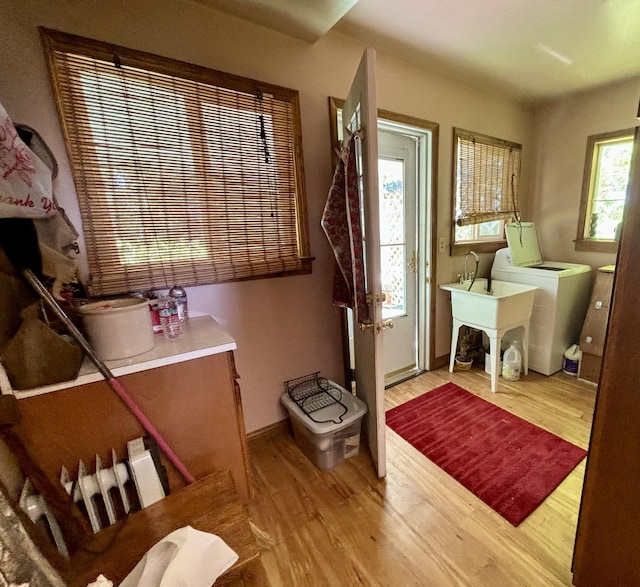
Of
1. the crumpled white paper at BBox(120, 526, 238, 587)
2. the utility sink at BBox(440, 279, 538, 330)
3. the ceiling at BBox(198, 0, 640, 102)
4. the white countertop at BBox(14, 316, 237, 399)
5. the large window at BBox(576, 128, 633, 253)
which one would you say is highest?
the ceiling at BBox(198, 0, 640, 102)

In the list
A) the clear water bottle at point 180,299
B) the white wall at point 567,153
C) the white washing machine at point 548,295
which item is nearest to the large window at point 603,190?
the white wall at point 567,153

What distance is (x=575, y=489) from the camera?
1440 mm

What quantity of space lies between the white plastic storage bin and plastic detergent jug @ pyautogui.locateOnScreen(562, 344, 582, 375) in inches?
79.9

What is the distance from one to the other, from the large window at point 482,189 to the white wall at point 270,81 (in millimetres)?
128

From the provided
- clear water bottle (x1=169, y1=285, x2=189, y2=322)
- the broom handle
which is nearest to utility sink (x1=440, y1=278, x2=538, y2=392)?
clear water bottle (x1=169, y1=285, x2=189, y2=322)

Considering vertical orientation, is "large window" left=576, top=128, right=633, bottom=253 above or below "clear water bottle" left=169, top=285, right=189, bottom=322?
above

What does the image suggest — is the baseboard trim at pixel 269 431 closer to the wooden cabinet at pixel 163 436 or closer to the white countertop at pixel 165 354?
the wooden cabinet at pixel 163 436

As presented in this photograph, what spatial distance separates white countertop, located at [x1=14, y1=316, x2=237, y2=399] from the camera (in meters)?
0.94

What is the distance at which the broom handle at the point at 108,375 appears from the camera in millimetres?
893

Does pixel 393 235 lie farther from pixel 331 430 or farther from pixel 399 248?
pixel 331 430

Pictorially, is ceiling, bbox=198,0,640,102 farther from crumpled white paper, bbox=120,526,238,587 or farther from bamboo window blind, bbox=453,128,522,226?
crumpled white paper, bbox=120,526,238,587

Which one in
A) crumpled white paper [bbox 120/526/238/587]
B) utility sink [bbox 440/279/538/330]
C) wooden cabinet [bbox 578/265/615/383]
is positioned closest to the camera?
crumpled white paper [bbox 120/526/238/587]

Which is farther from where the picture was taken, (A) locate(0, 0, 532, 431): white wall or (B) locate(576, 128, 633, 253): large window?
(B) locate(576, 128, 633, 253): large window

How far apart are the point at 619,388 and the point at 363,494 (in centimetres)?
116
